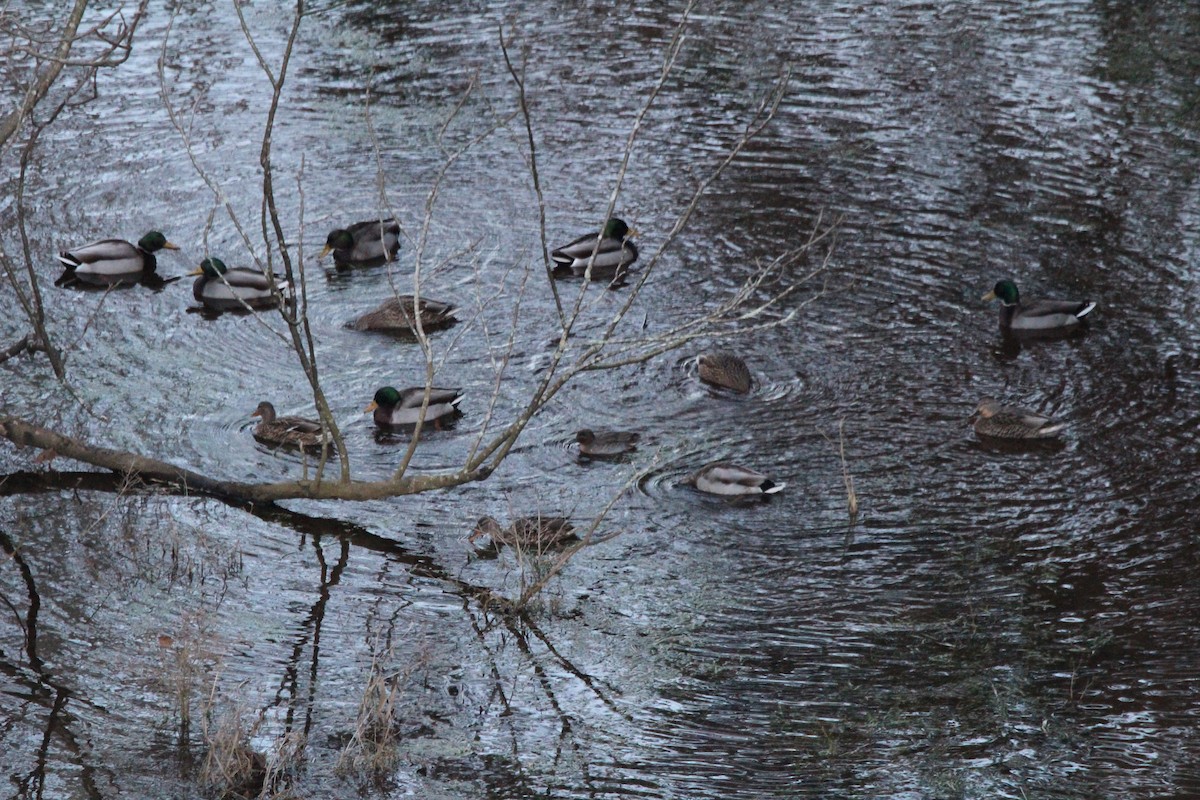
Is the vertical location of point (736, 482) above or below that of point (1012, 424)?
above

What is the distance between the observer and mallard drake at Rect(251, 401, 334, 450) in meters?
9.98

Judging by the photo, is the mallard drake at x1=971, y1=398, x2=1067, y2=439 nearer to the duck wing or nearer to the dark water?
the dark water

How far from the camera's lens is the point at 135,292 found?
12758 mm

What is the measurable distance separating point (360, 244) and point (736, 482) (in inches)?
203

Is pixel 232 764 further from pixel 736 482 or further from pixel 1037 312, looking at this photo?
pixel 1037 312

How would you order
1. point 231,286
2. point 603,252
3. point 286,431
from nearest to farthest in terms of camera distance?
1. point 286,431
2. point 231,286
3. point 603,252

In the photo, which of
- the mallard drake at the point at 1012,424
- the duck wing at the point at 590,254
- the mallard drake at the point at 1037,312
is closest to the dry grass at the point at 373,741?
the mallard drake at the point at 1012,424

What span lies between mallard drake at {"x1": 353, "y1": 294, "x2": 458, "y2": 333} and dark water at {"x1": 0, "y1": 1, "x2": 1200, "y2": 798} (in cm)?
25

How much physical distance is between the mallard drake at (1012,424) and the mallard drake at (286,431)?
4586mm

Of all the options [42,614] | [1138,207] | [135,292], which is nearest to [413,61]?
[135,292]

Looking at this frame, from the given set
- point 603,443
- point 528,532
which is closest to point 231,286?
point 603,443

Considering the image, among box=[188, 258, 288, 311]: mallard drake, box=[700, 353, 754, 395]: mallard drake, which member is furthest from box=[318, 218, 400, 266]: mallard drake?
box=[700, 353, 754, 395]: mallard drake

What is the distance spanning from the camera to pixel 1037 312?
38.4 ft

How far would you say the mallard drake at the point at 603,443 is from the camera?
9852 mm
